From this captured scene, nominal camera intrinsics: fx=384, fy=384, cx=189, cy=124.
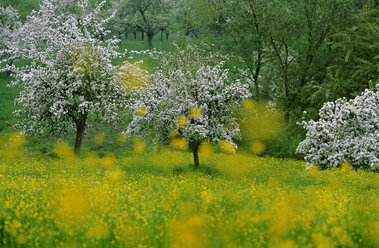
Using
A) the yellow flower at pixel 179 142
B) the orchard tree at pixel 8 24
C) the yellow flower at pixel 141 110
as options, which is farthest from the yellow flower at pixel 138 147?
the orchard tree at pixel 8 24

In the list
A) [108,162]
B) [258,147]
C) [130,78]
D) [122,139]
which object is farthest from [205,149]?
[122,139]

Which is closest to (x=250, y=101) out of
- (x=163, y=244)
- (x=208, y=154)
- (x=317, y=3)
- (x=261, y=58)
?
(x=261, y=58)

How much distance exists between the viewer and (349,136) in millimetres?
15703

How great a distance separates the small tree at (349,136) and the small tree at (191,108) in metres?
4.02

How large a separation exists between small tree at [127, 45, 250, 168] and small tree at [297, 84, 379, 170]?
4.02 m

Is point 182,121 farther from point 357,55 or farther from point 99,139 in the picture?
point 357,55

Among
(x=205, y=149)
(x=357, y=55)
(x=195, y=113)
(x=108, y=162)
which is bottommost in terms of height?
(x=108, y=162)

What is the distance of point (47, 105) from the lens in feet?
69.8

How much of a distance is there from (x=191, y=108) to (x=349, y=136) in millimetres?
7014

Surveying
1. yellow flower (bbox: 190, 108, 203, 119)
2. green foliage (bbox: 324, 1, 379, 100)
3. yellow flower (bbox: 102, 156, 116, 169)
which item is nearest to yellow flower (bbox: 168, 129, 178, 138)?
yellow flower (bbox: 190, 108, 203, 119)

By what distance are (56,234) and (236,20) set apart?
2377cm

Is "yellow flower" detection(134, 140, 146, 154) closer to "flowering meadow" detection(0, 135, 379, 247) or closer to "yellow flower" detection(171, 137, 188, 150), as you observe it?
"yellow flower" detection(171, 137, 188, 150)

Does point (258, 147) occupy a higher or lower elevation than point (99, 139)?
lower

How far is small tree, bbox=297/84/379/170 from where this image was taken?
50.2 ft
